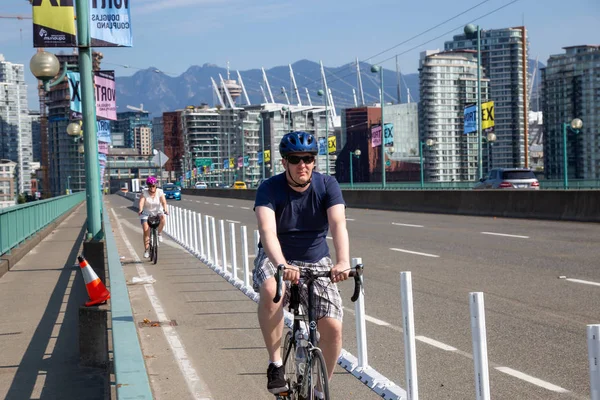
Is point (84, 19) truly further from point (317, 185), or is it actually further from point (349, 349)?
point (317, 185)

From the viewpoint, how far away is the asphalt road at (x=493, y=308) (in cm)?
694

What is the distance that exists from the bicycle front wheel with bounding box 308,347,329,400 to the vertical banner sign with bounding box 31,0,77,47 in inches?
434

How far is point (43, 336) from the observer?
449 inches

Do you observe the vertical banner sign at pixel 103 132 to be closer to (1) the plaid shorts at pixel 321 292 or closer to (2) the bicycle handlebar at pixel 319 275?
(1) the plaid shorts at pixel 321 292

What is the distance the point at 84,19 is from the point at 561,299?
9027mm

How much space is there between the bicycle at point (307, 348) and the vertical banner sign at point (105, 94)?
15.0 metres

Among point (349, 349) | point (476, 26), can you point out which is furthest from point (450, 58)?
point (349, 349)

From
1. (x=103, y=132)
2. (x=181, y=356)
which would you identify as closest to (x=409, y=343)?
(x=181, y=356)

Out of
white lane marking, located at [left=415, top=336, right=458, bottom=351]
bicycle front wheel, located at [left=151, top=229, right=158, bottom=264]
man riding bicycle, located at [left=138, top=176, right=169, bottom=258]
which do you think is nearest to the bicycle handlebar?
white lane marking, located at [left=415, top=336, right=458, bottom=351]

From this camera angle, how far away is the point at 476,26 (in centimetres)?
4150

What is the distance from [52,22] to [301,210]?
416 inches

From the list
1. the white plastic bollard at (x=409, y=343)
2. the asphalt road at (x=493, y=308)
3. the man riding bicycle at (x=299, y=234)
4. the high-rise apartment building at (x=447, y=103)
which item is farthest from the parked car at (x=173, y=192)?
the high-rise apartment building at (x=447, y=103)

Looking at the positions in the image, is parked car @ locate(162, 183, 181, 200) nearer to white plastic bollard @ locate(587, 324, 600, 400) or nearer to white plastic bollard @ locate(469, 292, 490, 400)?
white plastic bollard @ locate(469, 292, 490, 400)

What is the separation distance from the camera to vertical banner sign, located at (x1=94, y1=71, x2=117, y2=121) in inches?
773
